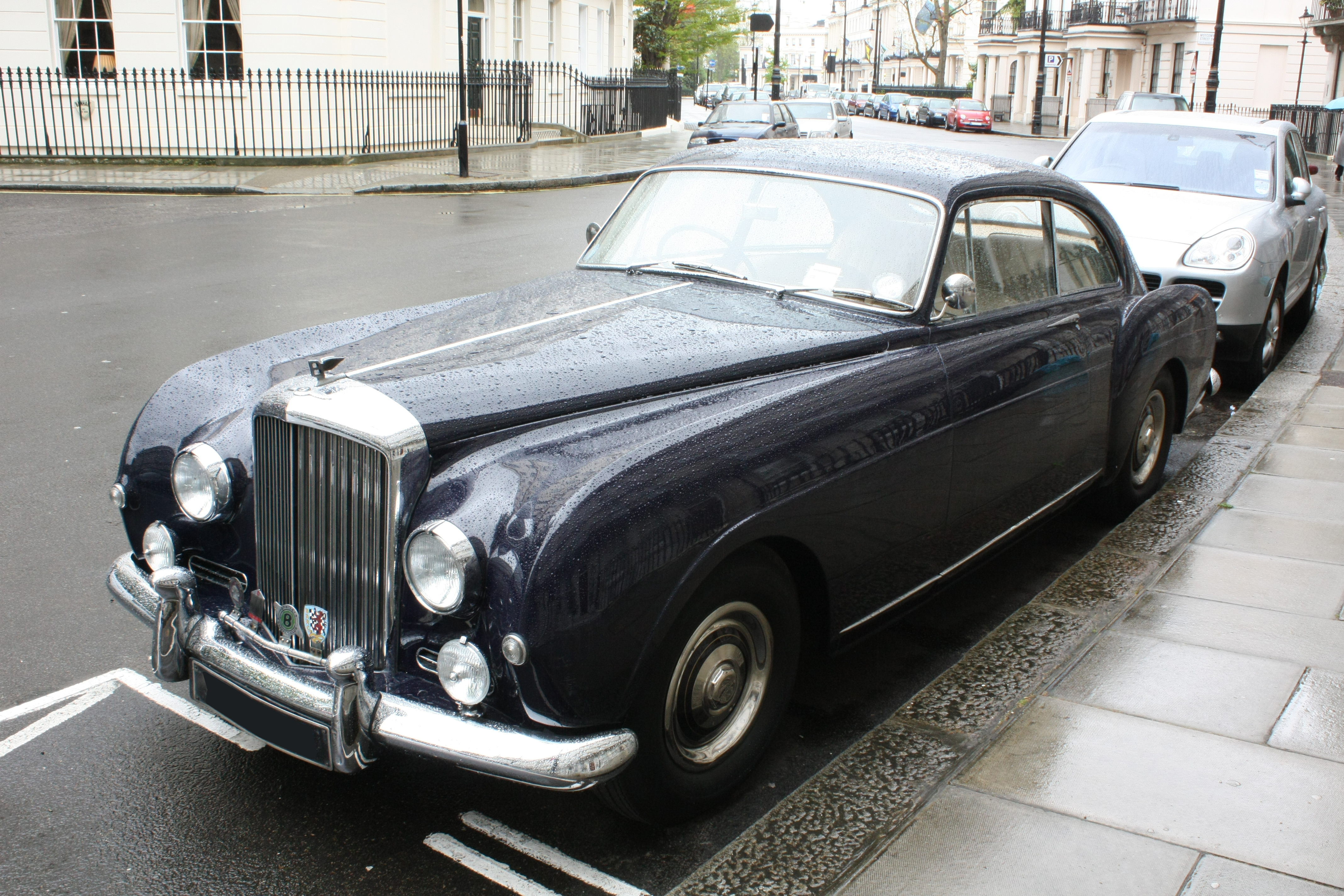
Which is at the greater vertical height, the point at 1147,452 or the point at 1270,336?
the point at 1270,336

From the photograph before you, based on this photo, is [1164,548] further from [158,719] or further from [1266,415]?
[158,719]

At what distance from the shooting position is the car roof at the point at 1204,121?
8.93m

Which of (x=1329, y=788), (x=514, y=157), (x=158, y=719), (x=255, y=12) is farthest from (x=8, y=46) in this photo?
(x=1329, y=788)

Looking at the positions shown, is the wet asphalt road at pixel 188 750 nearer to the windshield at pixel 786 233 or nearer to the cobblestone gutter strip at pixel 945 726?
the cobblestone gutter strip at pixel 945 726

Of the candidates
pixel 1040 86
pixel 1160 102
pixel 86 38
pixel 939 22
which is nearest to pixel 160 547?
pixel 86 38

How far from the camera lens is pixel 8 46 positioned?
69.2ft

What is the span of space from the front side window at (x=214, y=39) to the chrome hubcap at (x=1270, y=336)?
18.8 m

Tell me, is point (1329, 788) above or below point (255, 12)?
below

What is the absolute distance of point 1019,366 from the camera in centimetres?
404

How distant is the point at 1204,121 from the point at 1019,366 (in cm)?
637

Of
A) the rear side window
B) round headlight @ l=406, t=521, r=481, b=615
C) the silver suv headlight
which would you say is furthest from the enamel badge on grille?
the silver suv headlight

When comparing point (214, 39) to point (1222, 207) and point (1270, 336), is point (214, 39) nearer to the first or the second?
point (1222, 207)

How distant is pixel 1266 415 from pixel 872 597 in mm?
4944

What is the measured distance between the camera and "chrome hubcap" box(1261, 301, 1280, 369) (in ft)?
26.2
